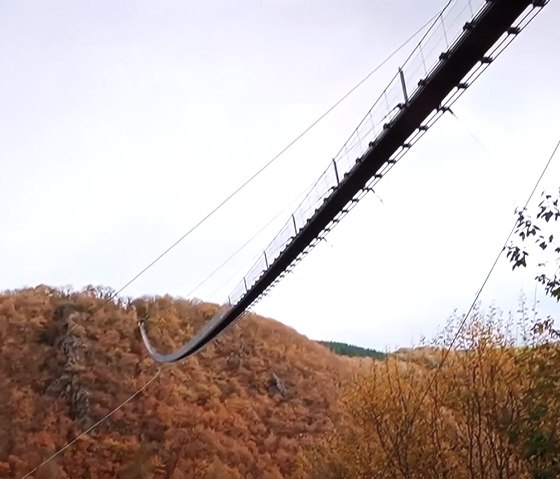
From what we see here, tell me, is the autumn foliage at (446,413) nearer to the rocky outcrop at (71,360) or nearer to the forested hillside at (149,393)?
the forested hillside at (149,393)

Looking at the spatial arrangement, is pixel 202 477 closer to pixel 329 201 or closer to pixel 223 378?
pixel 223 378

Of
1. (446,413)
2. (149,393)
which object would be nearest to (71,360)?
(149,393)

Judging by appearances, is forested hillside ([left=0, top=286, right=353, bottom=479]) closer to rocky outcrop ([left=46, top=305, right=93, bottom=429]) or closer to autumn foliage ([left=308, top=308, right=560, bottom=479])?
rocky outcrop ([left=46, top=305, right=93, bottom=429])

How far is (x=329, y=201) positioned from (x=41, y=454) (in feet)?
56.5

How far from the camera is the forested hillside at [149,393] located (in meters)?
21.2

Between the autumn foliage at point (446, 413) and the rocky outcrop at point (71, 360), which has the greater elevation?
the autumn foliage at point (446, 413)

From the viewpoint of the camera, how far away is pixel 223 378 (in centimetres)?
2800

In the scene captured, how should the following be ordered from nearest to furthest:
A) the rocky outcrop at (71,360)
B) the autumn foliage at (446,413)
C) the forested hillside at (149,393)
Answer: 1. the autumn foliage at (446,413)
2. the forested hillside at (149,393)
3. the rocky outcrop at (71,360)

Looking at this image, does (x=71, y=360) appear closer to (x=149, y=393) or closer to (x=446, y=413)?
(x=149, y=393)

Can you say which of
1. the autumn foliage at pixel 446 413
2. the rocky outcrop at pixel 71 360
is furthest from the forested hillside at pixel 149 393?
the autumn foliage at pixel 446 413

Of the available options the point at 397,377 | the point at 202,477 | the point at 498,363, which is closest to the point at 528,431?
the point at 498,363

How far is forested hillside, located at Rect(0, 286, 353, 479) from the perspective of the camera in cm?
2119

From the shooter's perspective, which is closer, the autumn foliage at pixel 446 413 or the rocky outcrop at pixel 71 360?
the autumn foliage at pixel 446 413

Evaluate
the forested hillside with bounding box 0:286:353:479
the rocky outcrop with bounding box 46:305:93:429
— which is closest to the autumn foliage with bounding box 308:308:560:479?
the forested hillside with bounding box 0:286:353:479
